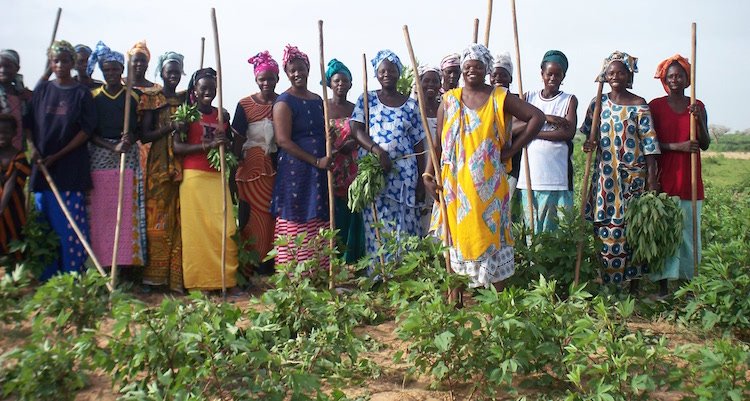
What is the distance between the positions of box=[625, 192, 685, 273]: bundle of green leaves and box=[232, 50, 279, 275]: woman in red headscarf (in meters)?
3.02

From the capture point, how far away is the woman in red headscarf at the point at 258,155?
571cm

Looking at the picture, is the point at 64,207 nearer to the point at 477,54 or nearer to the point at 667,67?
the point at 477,54

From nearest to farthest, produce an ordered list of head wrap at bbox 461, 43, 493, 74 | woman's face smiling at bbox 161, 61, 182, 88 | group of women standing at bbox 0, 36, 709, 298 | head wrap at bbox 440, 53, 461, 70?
1. head wrap at bbox 461, 43, 493, 74
2. group of women standing at bbox 0, 36, 709, 298
3. woman's face smiling at bbox 161, 61, 182, 88
4. head wrap at bbox 440, 53, 461, 70

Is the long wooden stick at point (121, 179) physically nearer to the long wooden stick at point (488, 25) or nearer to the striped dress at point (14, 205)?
the striped dress at point (14, 205)

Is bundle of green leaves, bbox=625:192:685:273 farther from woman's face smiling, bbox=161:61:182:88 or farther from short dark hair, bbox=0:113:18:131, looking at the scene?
short dark hair, bbox=0:113:18:131

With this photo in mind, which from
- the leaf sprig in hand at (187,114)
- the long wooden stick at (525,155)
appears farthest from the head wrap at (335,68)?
the long wooden stick at (525,155)

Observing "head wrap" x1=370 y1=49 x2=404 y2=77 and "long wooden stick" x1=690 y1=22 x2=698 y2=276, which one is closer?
"long wooden stick" x1=690 y1=22 x2=698 y2=276

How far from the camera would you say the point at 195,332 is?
9.93 ft

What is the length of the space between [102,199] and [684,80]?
4.75 meters

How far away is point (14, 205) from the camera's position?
17.3 feet

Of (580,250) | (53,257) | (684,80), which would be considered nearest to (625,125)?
(684,80)

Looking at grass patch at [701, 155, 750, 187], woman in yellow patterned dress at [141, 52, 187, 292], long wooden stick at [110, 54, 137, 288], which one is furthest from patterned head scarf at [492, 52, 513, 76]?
grass patch at [701, 155, 750, 187]

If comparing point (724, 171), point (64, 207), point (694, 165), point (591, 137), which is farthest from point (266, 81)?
point (724, 171)

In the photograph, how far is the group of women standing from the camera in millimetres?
5066
